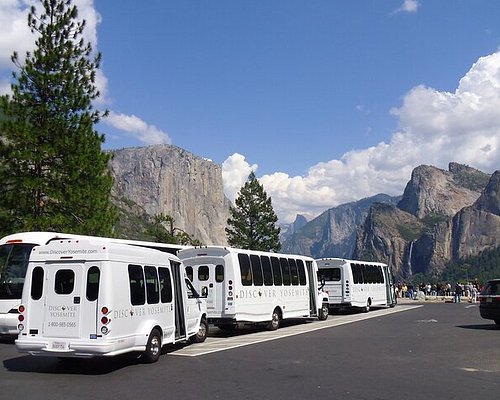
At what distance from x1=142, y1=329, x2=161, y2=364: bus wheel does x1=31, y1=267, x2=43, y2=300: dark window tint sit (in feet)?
8.36

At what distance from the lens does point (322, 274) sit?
31562mm

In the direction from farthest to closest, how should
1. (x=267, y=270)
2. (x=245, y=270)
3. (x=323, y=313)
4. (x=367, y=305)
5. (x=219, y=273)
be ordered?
(x=367, y=305) → (x=323, y=313) → (x=267, y=270) → (x=245, y=270) → (x=219, y=273)

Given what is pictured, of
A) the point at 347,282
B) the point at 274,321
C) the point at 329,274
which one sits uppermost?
the point at 329,274

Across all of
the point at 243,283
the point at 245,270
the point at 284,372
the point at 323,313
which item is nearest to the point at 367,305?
the point at 323,313

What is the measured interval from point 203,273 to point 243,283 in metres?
1.38

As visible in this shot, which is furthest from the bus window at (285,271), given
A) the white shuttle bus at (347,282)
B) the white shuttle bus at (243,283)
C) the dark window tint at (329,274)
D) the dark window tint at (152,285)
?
the dark window tint at (152,285)

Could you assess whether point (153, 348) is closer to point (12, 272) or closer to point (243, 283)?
point (12, 272)

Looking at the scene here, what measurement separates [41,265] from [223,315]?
322 inches

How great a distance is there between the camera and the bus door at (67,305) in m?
11.7

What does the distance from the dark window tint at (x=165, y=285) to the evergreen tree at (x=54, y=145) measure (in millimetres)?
14805

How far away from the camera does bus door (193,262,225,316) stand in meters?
19.4

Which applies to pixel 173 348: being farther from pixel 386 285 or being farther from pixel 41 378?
pixel 386 285

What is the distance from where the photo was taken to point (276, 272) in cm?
2256

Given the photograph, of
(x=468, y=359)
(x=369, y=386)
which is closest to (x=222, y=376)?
(x=369, y=386)
